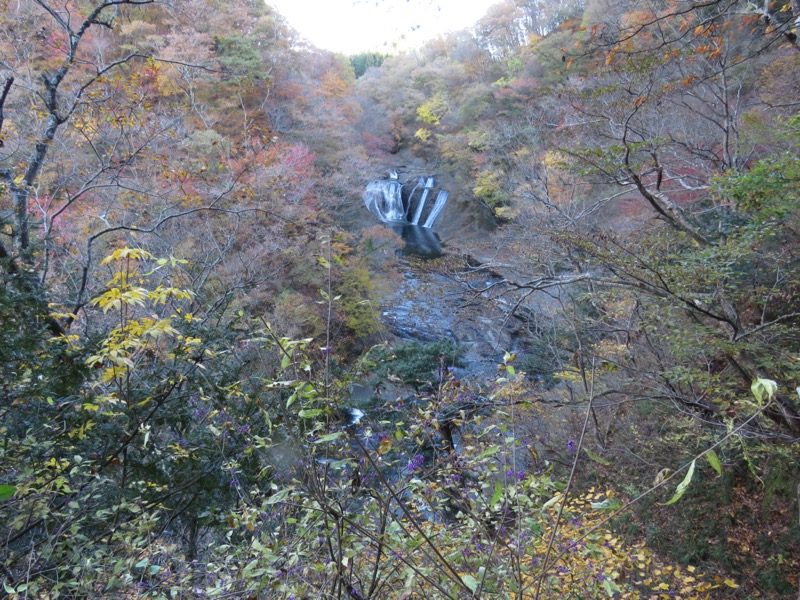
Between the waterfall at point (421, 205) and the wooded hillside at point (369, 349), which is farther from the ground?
the waterfall at point (421, 205)

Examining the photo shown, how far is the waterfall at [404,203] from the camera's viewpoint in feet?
78.4

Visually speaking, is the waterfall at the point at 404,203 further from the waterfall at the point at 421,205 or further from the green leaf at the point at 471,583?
the green leaf at the point at 471,583

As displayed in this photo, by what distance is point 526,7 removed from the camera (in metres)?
23.2

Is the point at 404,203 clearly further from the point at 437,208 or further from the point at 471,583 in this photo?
the point at 471,583

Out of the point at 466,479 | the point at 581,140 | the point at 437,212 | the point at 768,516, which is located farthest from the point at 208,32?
the point at 768,516

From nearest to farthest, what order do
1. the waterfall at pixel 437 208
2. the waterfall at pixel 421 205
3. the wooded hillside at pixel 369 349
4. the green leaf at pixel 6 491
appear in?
the green leaf at pixel 6 491 < the wooded hillside at pixel 369 349 < the waterfall at pixel 437 208 < the waterfall at pixel 421 205


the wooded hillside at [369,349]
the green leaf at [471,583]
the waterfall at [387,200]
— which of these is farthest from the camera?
the waterfall at [387,200]

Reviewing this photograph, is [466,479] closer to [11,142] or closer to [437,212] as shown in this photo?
[11,142]

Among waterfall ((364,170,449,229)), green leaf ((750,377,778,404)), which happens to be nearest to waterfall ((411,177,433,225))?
waterfall ((364,170,449,229))

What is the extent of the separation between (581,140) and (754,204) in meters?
7.78

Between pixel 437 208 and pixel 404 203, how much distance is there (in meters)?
1.95

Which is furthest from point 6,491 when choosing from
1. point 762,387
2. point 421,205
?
point 421,205

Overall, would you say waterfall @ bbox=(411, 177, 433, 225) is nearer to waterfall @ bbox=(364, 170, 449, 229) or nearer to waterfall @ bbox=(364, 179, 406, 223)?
waterfall @ bbox=(364, 170, 449, 229)

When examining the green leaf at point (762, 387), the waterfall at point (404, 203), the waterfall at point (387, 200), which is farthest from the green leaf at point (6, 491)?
the waterfall at point (404, 203)
